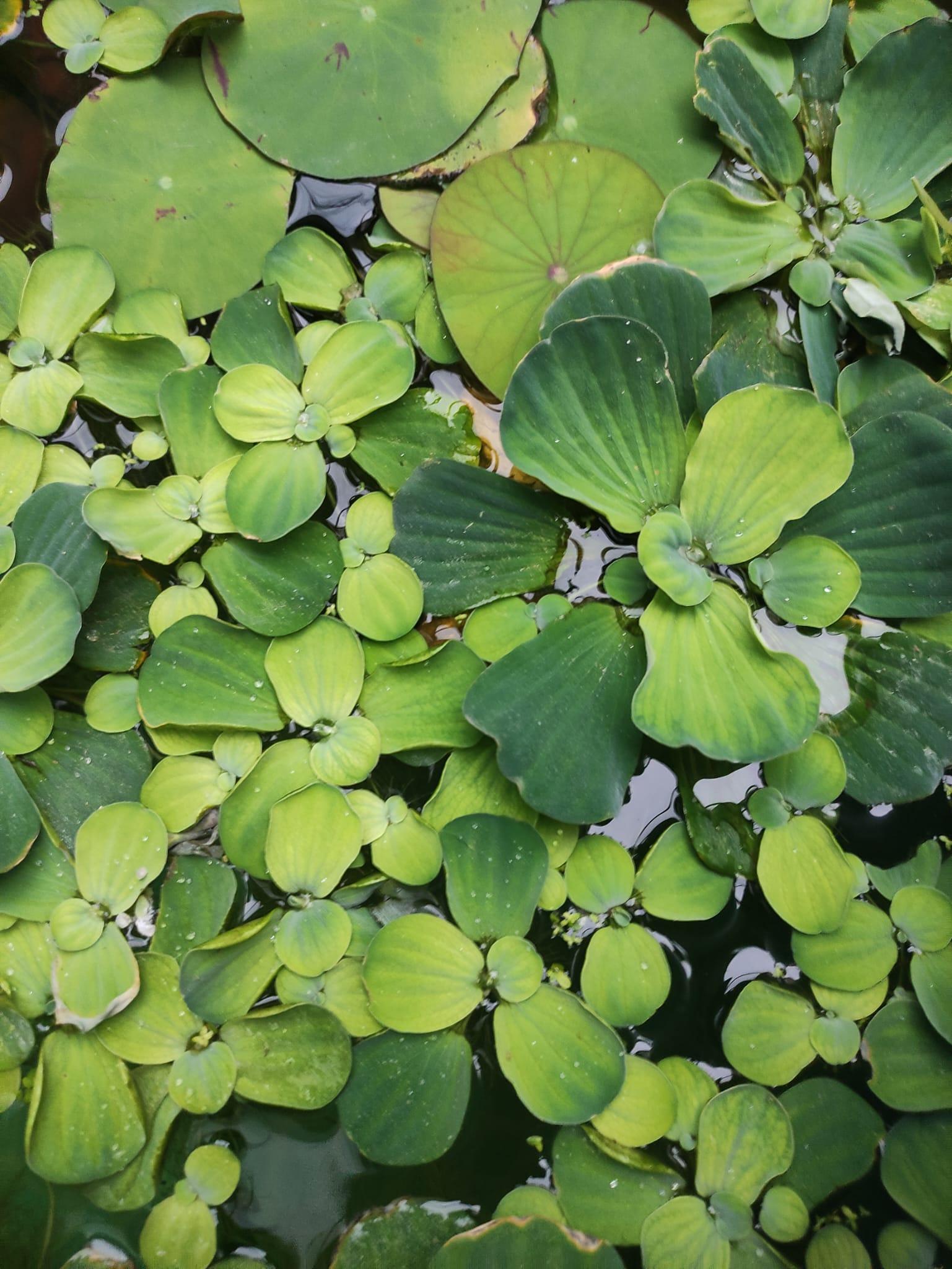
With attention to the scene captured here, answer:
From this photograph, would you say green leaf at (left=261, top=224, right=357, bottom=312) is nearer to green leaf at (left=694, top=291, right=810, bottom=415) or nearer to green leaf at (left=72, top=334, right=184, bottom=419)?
green leaf at (left=72, top=334, right=184, bottom=419)

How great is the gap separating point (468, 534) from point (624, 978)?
0.72 metres

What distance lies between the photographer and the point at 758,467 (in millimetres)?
1304

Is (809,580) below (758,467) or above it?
below

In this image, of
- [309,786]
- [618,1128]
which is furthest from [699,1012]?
[309,786]

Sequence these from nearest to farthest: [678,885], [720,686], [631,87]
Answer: [720,686] < [678,885] < [631,87]

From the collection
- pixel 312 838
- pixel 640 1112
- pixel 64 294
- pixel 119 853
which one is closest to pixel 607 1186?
pixel 640 1112

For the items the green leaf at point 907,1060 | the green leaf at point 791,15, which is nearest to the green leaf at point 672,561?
the green leaf at point 907,1060

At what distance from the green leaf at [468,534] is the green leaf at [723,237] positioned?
444mm

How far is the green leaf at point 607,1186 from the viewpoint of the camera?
1.32 metres

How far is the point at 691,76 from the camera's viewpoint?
149cm

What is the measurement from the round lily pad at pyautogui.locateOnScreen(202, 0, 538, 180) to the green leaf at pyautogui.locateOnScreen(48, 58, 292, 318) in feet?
0.20

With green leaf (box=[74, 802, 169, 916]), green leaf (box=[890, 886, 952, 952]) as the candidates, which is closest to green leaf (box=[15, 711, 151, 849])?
green leaf (box=[74, 802, 169, 916])

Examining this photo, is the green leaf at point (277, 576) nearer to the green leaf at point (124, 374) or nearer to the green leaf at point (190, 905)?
the green leaf at point (124, 374)

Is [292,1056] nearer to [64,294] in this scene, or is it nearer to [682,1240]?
[682,1240]
